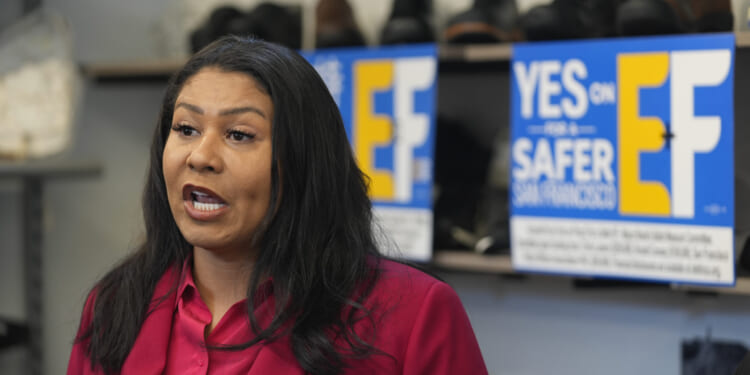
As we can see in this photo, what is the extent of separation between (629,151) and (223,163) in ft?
2.49

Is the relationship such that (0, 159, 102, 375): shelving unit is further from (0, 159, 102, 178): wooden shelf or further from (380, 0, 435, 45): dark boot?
(380, 0, 435, 45): dark boot

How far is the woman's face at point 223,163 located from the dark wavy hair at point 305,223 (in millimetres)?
14

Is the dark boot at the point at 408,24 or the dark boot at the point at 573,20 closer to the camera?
the dark boot at the point at 573,20

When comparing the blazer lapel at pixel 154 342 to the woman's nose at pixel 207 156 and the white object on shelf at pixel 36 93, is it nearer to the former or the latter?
the woman's nose at pixel 207 156

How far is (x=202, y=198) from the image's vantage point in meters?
0.79

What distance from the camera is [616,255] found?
49.2 inches

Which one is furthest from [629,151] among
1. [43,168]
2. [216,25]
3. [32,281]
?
[32,281]

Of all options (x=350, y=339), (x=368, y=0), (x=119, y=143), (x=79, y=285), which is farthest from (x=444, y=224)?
(x=79, y=285)

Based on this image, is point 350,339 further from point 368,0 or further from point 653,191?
point 368,0

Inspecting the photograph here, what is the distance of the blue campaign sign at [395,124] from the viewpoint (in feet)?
4.67

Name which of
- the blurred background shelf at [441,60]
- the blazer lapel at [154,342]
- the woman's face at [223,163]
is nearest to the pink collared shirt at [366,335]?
the blazer lapel at [154,342]

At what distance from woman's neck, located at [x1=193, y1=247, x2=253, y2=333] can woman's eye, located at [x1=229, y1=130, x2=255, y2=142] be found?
0.45ft

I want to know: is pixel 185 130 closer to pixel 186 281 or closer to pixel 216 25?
pixel 186 281

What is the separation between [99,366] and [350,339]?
1.06 ft
